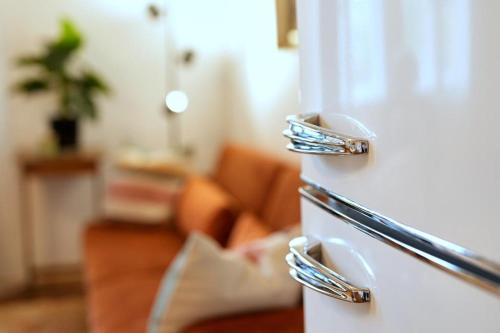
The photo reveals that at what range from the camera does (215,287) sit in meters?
1.48

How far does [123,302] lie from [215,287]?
1.81 feet

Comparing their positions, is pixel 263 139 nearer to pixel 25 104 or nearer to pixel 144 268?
pixel 144 268

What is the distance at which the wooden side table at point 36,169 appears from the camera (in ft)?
10.8

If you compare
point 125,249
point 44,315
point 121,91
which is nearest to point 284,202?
point 125,249

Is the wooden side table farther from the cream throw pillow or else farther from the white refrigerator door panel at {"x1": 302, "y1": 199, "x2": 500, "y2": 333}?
the white refrigerator door panel at {"x1": 302, "y1": 199, "x2": 500, "y2": 333}

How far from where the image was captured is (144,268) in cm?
237

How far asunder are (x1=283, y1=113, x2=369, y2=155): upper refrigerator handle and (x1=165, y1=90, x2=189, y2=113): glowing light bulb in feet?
10.2

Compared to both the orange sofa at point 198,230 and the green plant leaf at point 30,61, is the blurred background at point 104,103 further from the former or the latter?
the orange sofa at point 198,230

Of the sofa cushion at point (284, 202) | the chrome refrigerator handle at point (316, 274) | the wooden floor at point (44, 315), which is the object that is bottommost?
the wooden floor at point (44, 315)

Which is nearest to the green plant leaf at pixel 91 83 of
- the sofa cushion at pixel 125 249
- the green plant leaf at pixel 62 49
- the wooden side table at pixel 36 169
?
the green plant leaf at pixel 62 49

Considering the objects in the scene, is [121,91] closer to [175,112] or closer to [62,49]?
[175,112]

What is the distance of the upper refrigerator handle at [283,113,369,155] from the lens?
536 mm

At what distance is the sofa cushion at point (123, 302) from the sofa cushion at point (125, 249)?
8 cm

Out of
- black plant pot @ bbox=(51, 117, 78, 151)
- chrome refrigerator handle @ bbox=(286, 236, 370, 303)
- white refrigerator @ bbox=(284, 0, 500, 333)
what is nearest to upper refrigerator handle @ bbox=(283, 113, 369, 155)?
white refrigerator @ bbox=(284, 0, 500, 333)
